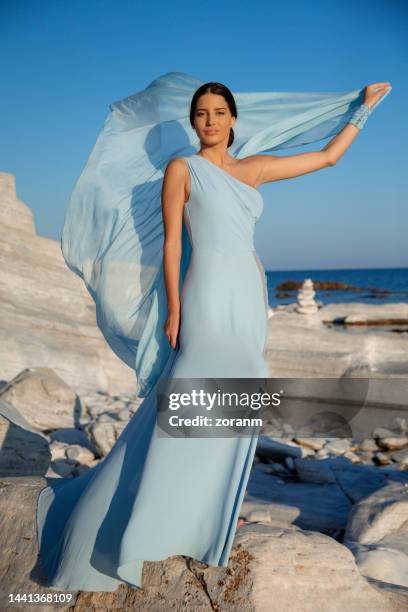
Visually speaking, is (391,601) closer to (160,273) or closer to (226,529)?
(226,529)

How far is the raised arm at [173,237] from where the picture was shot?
281 centimetres

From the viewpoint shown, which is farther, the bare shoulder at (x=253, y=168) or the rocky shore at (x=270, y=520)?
the bare shoulder at (x=253, y=168)

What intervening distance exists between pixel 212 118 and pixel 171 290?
0.94 m

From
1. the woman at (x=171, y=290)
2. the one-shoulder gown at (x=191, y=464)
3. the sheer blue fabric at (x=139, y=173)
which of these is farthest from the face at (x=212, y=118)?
the sheer blue fabric at (x=139, y=173)

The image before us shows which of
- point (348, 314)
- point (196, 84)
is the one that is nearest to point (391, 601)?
point (196, 84)

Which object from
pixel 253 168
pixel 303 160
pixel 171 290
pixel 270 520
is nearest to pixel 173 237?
pixel 171 290

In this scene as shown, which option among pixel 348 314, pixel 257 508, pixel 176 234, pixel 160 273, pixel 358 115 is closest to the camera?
pixel 176 234

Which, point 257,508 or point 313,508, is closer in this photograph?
point 257,508

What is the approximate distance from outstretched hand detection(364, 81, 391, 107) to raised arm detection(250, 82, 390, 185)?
9 cm

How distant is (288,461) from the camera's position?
6820 millimetres

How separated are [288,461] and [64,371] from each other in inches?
174

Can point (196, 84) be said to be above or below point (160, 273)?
above

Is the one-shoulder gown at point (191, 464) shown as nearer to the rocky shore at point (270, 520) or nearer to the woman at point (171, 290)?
the woman at point (171, 290)

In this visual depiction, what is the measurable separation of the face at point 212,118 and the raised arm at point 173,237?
250mm
